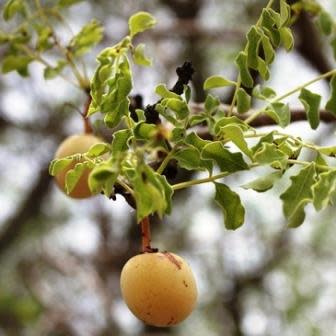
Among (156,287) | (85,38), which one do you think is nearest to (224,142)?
(156,287)

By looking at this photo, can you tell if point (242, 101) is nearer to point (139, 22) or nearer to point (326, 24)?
point (139, 22)

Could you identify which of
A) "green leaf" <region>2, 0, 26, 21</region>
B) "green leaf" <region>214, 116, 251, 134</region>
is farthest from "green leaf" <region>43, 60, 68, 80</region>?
"green leaf" <region>214, 116, 251, 134</region>

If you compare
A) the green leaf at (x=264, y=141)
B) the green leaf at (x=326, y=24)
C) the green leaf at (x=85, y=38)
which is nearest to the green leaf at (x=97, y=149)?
the green leaf at (x=264, y=141)

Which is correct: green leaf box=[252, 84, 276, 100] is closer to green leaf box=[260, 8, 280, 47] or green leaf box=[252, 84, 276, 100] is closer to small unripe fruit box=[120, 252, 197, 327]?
green leaf box=[260, 8, 280, 47]

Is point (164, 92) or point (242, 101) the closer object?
point (164, 92)

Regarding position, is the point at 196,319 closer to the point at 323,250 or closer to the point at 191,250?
the point at 191,250

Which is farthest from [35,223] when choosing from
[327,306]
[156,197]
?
[156,197]

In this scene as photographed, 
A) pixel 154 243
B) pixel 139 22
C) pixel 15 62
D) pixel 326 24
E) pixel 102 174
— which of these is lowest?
pixel 154 243
